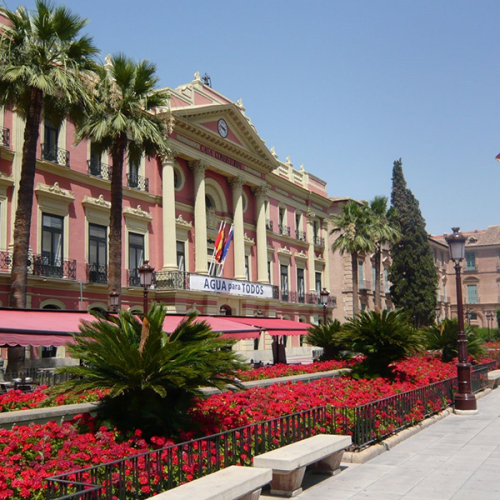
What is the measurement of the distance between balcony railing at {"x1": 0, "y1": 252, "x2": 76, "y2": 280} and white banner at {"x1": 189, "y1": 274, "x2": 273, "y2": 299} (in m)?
7.50

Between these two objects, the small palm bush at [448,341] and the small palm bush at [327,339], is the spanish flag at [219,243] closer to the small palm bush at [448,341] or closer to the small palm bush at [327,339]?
the small palm bush at [327,339]

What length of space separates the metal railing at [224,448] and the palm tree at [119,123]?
12.6m

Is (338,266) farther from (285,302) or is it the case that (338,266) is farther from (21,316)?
(21,316)

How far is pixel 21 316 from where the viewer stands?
1770 cm

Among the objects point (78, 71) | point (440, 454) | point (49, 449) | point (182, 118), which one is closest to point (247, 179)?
point (182, 118)

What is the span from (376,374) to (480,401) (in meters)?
4.30

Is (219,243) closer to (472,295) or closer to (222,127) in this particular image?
(222,127)

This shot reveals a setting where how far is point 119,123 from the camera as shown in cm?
2236

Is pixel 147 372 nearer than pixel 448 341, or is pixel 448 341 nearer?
pixel 147 372

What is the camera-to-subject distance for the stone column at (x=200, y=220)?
3566 centimetres

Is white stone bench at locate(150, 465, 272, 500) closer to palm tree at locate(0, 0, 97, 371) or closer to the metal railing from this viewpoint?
the metal railing

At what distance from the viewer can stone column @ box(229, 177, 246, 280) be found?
130ft

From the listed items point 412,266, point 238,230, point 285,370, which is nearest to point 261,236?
point 238,230

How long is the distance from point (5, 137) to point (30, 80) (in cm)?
661
